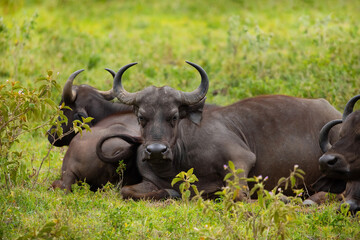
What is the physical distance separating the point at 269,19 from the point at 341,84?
6.46 meters

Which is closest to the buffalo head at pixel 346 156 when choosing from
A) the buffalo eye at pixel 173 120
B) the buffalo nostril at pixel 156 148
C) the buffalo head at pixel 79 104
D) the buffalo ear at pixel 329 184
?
the buffalo ear at pixel 329 184

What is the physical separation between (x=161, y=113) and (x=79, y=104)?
1693mm

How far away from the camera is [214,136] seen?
721 cm

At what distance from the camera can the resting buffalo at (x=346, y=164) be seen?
19.3 feet

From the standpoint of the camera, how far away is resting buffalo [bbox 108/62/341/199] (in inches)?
270

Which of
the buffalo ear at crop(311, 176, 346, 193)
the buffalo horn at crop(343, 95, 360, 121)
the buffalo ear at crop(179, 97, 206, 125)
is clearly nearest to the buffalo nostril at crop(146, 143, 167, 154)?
the buffalo ear at crop(179, 97, 206, 125)

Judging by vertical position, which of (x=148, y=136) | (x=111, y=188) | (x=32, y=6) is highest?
(x=32, y=6)

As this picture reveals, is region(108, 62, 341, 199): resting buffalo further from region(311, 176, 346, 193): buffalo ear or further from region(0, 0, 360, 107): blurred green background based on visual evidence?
region(0, 0, 360, 107): blurred green background

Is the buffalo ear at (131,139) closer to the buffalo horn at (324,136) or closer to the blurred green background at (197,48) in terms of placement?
the buffalo horn at (324,136)

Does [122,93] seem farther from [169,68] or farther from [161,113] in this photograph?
[169,68]

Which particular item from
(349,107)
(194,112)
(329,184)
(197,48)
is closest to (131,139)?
(194,112)

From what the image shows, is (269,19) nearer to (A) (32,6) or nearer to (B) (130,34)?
(B) (130,34)

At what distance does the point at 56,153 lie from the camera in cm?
849

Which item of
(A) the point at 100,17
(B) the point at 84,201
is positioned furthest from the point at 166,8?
(B) the point at 84,201
